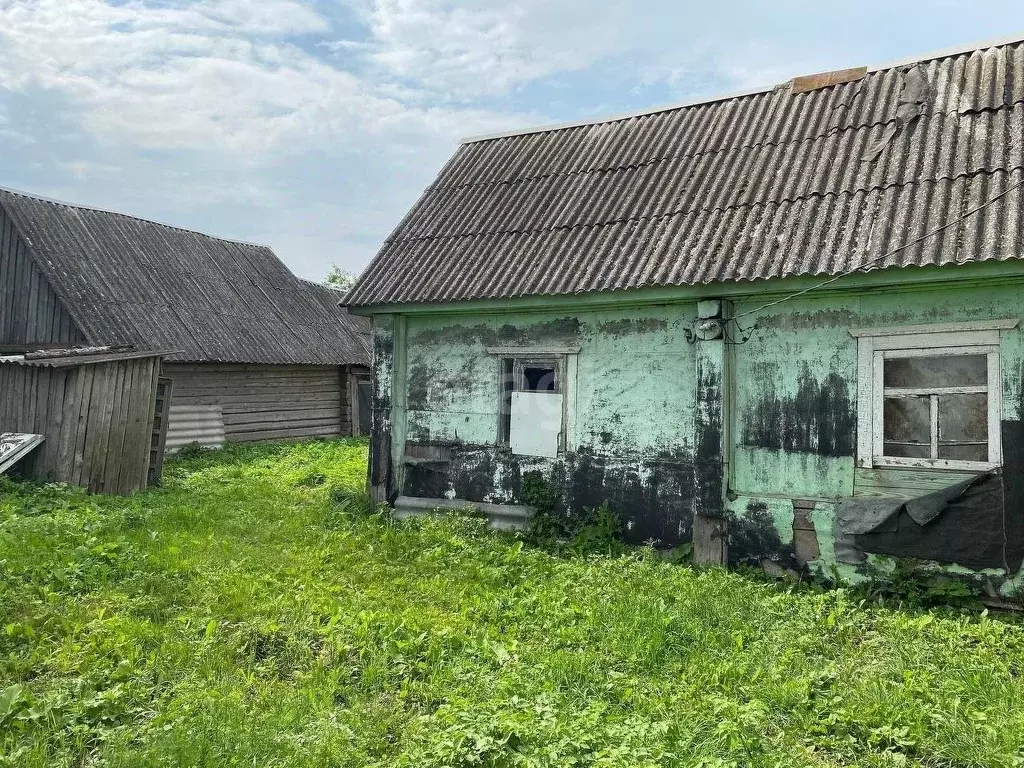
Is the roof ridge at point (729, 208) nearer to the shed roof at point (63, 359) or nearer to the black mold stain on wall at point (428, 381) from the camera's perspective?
the black mold stain on wall at point (428, 381)

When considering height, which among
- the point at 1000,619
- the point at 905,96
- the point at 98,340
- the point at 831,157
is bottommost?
the point at 1000,619

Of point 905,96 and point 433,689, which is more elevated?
point 905,96

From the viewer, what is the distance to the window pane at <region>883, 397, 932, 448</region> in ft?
20.7

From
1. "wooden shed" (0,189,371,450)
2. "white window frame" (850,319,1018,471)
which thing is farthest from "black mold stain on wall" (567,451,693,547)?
"wooden shed" (0,189,371,450)

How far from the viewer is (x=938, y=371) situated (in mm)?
6301

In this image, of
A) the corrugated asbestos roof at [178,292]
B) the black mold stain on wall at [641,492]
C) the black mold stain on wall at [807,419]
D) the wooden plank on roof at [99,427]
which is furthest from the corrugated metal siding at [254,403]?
the black mold stain on wall at [807,419]

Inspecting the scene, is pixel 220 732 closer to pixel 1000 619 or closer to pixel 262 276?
pixel 1000 619

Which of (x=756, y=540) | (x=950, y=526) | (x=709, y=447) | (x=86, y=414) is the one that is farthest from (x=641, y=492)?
(x=86, y=414)

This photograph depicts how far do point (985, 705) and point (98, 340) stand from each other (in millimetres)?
14231

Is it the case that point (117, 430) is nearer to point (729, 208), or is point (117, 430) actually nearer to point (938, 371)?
point (729, 208)

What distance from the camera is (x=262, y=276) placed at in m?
20.2

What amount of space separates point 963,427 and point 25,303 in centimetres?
1560

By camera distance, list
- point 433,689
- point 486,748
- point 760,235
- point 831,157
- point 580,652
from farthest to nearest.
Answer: point 831,157 < point 760,235 < point 580,652 < point 433,689 < point 486,748

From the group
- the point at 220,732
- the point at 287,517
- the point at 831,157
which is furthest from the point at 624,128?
the point at 220,732
